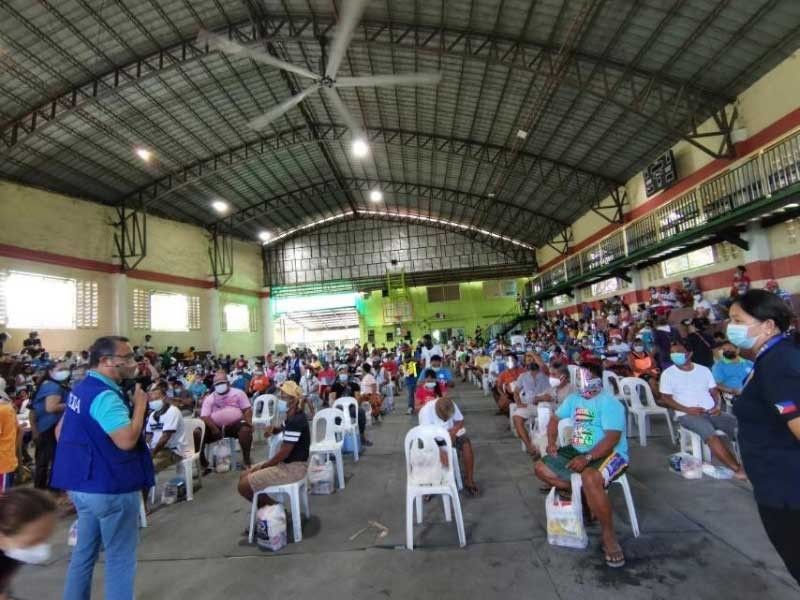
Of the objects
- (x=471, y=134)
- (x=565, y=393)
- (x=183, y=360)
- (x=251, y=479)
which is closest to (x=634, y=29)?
(x=471, y=134)

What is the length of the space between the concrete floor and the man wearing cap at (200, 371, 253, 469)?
1.08 m

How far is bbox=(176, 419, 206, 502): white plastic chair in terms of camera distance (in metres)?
4.44

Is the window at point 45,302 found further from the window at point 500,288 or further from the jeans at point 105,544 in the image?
the window at point 500,288

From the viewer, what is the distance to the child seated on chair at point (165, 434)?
454 centimetres

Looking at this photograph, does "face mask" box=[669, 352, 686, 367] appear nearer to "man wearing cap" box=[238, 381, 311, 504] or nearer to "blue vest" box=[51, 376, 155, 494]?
"man wearing cap" box=[238, 381, 311, 504]

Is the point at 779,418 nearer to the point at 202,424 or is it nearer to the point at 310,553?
the point at 310,553

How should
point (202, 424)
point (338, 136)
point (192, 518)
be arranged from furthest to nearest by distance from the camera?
point (338, 136), point (202, 424), point (192, 518)

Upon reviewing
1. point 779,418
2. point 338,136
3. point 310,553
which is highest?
point 338,136

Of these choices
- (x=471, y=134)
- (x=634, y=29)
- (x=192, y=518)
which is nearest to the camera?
(x=192, y=518)

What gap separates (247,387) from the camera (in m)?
8.89

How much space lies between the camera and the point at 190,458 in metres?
4.56

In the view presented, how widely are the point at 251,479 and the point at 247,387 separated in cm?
586

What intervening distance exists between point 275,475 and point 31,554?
7.62 ft

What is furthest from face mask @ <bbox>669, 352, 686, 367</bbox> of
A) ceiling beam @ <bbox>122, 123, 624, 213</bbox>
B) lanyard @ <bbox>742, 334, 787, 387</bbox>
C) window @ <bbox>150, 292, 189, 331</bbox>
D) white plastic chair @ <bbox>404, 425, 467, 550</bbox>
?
window @ <bbox>150, 292, 189, 331</bbox>
